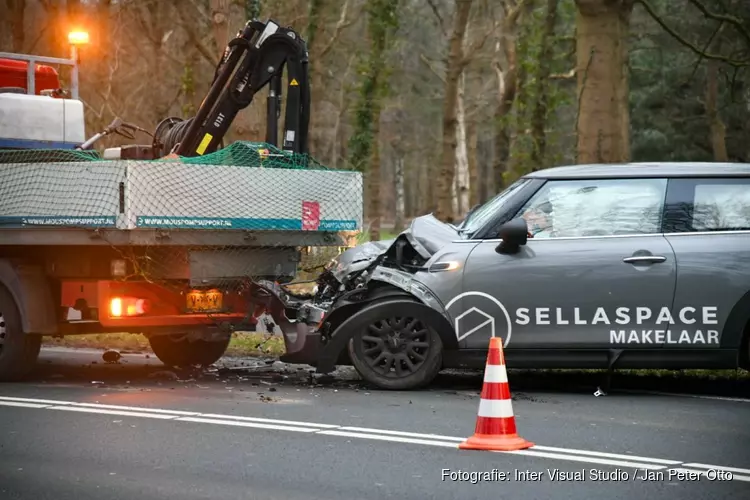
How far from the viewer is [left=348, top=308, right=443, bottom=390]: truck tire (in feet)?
33.6

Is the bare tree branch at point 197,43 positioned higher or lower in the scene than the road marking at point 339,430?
higher

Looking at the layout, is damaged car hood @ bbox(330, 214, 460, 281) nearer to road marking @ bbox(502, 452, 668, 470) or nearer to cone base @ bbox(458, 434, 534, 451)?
cone base @ bbox(458, 434, 534, 451)

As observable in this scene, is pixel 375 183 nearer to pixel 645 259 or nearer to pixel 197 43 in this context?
pixel 197 43

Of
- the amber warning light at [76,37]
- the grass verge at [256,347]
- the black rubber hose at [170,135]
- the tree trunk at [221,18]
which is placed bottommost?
the grass verge at [256,347]

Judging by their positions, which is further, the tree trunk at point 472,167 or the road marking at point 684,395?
the tree trunk at point 472,167

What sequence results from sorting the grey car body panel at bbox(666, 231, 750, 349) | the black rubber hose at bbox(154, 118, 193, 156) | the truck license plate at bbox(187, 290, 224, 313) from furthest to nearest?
the black rubber hose at bbox(154, 118, 193, 156)
the truck license plate at bbox(187, 290, 224, 313)
the grey car body panel at bbox(666, 231, 750, 349)

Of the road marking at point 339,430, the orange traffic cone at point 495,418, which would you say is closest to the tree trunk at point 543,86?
the road marking at point 339,430

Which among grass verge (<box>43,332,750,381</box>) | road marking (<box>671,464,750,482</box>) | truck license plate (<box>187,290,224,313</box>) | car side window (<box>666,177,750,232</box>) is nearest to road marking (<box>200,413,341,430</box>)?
truck license plate (<box>187,290,224,313</box>)

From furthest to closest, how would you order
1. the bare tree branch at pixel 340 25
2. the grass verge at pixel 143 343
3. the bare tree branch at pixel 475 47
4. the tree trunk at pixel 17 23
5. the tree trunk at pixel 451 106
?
1. the bare tree branch at pixel 340 25
2. the bare tree branch at pixel 475 47
3. the tree trunk at pixel 451 106
4. the tree trunk at pixel 17 23
5. the grass verge at pixel 143 343

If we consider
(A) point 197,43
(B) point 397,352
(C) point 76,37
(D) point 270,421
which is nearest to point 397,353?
(B) point 397,352

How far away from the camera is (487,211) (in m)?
10.6

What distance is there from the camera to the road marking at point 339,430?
7.36m

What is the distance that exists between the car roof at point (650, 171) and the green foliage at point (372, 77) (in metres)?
25.6

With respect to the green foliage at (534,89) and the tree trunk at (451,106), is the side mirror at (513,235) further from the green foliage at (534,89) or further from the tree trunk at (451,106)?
the green foliage at (534,89)
